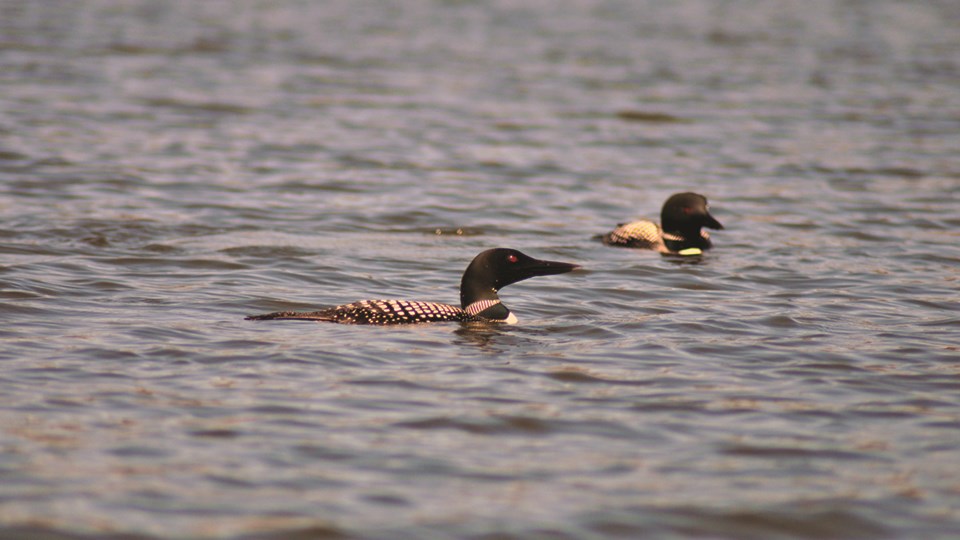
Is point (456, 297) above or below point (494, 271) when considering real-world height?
below

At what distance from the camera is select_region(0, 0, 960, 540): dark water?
6.11 metres

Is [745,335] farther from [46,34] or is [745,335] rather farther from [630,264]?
[46,34]

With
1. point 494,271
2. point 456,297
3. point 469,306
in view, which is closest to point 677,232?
point 456,297

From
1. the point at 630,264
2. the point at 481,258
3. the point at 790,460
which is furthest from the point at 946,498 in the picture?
the point at 630,264

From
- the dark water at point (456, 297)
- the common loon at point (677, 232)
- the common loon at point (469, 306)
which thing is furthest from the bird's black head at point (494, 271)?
the common loon at point (677, 232)

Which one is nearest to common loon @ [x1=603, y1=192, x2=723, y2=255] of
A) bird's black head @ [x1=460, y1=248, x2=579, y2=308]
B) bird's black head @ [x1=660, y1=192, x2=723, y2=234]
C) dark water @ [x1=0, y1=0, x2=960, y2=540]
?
bird's black head @ [x1=660, y1=192, x2=723, y2=234]

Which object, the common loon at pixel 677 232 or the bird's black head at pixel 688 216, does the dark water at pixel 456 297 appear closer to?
the common loon at pixel 677 232

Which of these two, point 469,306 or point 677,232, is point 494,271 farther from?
point 677,232

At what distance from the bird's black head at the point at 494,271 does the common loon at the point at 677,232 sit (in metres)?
3.52

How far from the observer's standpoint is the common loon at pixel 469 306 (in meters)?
9.28

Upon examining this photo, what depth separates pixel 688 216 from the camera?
1323 cm

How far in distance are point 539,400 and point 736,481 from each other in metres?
1.53

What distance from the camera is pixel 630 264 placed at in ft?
41.1

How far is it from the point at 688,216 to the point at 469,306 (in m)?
4.31
